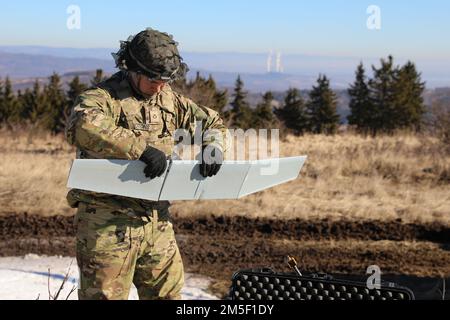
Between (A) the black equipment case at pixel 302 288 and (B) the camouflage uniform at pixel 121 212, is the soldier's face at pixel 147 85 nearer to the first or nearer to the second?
(B) the camouflage uniform at pixel 121 212

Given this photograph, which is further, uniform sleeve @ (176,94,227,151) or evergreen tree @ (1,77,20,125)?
evergreen tree @ (1,77,20,125)

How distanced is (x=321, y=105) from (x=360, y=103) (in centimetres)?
245

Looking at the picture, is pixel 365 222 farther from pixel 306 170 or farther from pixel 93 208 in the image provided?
pixel 93 208

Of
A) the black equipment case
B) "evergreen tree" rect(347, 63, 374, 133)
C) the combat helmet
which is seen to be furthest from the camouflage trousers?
"evergreen tree" rect(347, 63, 374, 133)

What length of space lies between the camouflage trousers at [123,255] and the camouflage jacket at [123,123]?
75 mm

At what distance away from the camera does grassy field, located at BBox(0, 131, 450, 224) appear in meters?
8.73

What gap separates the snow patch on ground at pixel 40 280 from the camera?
5.29 meters

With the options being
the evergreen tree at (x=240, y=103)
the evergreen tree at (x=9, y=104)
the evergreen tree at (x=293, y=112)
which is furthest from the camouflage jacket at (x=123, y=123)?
the evergreen tree at (x=293, y=112)

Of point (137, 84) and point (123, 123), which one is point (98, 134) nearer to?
point (123, 123)

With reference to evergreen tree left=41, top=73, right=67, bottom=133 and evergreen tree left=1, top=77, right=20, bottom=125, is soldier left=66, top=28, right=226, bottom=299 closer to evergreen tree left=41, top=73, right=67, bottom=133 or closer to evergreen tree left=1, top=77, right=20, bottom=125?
evergreen tree left=41, top=73, right=67, bottom=133
